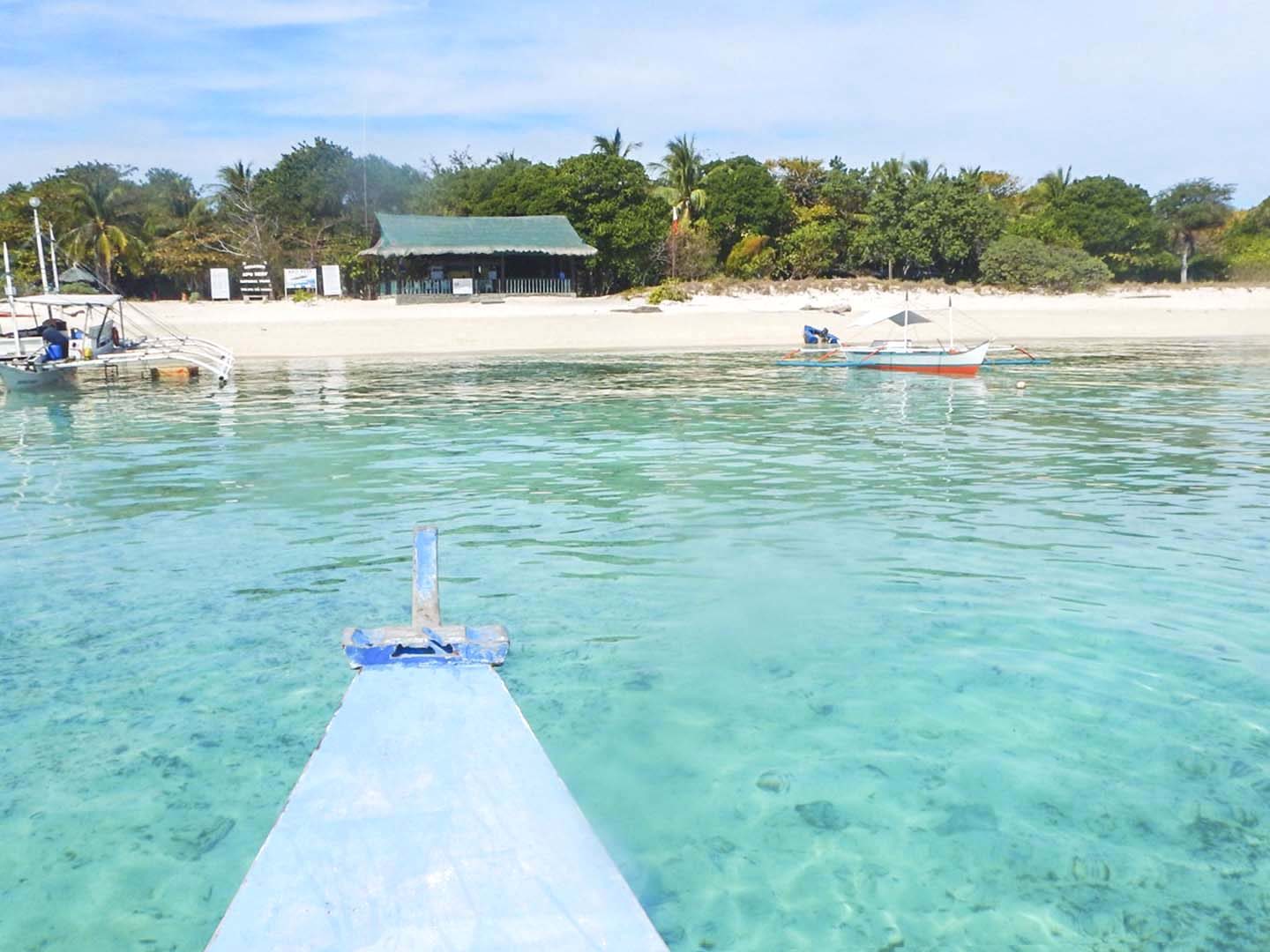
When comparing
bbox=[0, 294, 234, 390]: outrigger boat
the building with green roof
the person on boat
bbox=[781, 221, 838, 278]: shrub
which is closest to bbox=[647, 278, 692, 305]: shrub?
the building with green roof

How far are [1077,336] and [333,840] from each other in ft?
133

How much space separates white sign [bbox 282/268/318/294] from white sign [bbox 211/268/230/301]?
97.9 inches

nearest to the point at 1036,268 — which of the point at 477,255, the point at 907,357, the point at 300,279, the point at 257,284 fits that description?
the point at 477,255

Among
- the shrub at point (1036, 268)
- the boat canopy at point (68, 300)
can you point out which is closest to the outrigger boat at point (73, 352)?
the boat canopy at point (68, 300)

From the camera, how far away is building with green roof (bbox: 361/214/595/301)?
43906 mm

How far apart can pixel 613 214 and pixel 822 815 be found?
46307mm

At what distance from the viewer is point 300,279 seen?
4494cm

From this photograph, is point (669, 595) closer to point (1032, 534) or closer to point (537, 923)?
point (1032, 534)

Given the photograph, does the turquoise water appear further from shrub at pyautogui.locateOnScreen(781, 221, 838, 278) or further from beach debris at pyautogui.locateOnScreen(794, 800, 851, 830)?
shrub at pyautogui.locateOnScreen(781, 221, 838, 278)

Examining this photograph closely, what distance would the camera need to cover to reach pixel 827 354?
28125 mm

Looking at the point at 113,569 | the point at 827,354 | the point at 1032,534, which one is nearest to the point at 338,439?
the point at 113,569

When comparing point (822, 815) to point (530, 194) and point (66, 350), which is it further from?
point (530, 194)

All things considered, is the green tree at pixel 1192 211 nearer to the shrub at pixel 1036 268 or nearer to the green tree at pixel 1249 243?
the green tree at pixel 1249 243

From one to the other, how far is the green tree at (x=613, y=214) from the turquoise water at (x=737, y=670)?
117 feet
